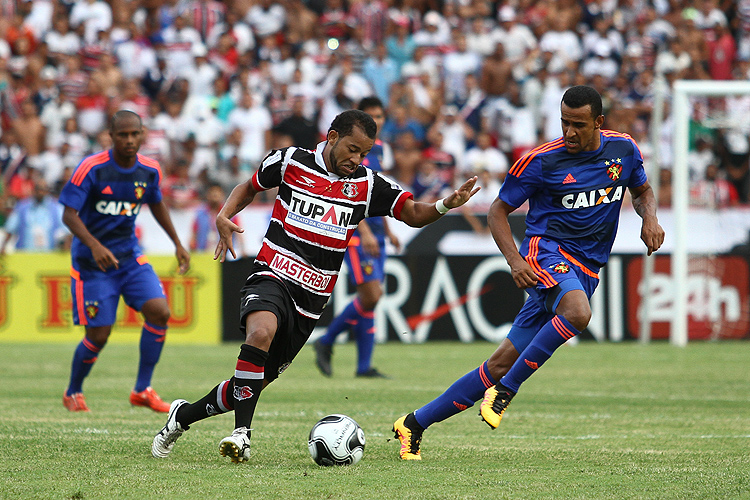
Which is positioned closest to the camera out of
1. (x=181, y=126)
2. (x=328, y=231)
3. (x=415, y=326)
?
(x=328, y=231)

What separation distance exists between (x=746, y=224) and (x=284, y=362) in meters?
12.2

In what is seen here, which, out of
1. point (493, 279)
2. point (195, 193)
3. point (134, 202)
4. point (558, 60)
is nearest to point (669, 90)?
point (558, 60)

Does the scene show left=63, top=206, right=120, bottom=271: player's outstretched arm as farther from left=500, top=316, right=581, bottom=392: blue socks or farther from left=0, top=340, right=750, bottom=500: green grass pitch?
left=500, top=316, right=581, bottom=392: blue socks

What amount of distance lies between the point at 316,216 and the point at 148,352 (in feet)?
10.5

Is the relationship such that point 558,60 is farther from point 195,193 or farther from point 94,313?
point 94,313

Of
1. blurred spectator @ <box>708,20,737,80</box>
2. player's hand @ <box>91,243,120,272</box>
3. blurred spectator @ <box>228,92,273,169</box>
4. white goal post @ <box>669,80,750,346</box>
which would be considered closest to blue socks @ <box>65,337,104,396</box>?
player's hand @ <box>91,243,120,272</box>

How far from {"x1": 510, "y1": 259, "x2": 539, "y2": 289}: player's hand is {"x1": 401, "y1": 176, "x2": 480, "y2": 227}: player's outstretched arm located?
52cm

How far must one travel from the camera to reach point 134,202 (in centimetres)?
862

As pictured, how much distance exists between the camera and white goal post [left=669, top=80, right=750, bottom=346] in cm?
1504

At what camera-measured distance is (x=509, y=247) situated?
248 inches

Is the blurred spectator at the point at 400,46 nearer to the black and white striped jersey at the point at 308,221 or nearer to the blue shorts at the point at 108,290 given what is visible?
the blue shorts at the point at 108,290

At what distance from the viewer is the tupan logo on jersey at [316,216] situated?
6.05m

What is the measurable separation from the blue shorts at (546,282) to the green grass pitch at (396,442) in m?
0.76

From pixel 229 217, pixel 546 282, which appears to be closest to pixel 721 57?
pixel 546 282
